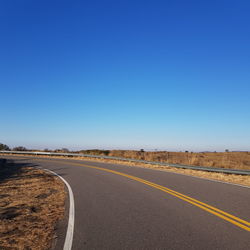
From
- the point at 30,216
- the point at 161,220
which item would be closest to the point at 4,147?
the point at 30,216

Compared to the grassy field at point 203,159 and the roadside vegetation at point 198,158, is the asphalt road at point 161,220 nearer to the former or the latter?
the grassy field at point 203,159

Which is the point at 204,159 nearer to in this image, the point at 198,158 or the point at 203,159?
the point at 203,159

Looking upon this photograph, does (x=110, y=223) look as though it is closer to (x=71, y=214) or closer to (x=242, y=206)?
(x=71, y=214)

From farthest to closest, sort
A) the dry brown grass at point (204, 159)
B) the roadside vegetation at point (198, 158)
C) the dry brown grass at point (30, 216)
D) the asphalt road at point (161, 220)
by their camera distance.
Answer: the roadside vegetation at point (198, 158) → the dry brown grass at point (204, 159) → the dry brown grass at point (30, 216) → the asphalt road at point (161, 220)

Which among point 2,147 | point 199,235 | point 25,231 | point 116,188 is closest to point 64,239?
point 25,231

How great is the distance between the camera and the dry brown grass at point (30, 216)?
4711mm

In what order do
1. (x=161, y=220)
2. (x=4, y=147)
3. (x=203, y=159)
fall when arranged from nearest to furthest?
(x=161, y=220), (x=203, y=159), (x=4, y=147)

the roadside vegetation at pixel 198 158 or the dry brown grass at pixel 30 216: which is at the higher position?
the roadside vegetation at pixel 198 158

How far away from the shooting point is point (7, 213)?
675cm

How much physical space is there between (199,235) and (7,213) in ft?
17.7

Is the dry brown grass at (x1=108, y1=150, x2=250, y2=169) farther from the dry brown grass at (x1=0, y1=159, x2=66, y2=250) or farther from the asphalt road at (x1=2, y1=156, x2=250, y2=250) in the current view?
the dry brown grass at (x1=0, y1=159, x2=66, y2=250)

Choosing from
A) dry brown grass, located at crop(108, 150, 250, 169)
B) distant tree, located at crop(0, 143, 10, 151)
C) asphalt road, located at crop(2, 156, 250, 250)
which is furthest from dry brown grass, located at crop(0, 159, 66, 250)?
distant tree, located at crop(0, 143, 10, 151)

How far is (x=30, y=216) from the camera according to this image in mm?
6453

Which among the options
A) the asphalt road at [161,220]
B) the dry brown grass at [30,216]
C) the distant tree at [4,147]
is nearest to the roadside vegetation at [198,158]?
the distant tree at [4,147]
